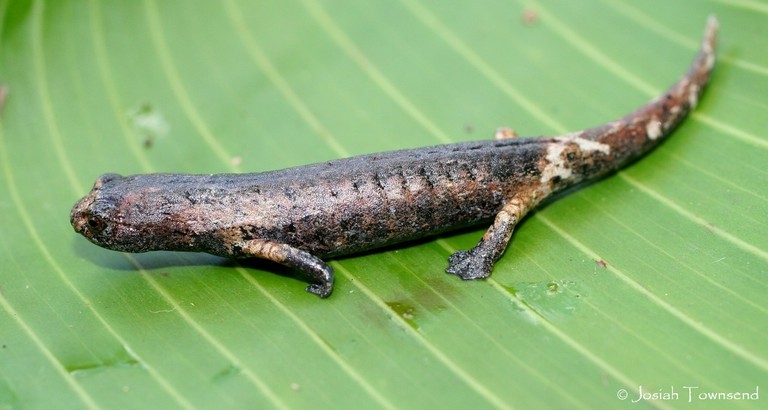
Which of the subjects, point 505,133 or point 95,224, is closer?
point 95,224

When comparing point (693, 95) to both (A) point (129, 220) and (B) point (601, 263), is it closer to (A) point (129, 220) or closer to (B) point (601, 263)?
(B) point (601, 263)

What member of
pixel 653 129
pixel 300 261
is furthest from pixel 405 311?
pixel 653 129

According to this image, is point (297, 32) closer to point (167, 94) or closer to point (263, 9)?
point (263, 9)

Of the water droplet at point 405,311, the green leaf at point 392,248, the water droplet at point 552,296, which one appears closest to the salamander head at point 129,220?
the green leaf at point 392,248

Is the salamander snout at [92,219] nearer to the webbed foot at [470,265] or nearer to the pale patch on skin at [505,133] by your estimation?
the webbed foot at [470,265]

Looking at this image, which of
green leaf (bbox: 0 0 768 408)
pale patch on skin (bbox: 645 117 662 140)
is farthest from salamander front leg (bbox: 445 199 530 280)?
pale patch on skin (bbox: 645 117 662 140)

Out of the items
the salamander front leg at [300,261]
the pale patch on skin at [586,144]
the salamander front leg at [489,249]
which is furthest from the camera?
the pale patch on skin at [586,144]

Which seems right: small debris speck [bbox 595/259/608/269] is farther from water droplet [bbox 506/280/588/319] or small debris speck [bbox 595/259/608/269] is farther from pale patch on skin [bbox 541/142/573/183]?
pale patch on skin [bbox 541/142/573/183]
